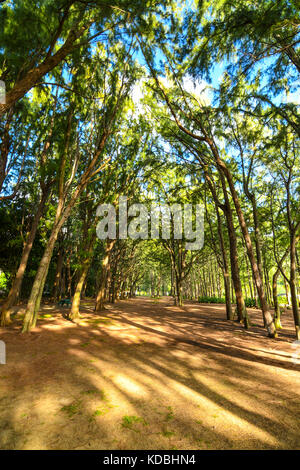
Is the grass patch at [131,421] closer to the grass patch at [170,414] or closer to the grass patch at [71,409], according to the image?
the grass patch at [170,414]

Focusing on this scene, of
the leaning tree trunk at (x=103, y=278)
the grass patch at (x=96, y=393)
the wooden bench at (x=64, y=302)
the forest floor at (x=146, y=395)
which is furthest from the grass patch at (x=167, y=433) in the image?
the wooden bench at (x=64, y=302)

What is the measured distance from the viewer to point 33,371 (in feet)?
16.1

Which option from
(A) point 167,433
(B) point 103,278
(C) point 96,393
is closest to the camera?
(A) point 167,433

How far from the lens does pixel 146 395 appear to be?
3.96 m

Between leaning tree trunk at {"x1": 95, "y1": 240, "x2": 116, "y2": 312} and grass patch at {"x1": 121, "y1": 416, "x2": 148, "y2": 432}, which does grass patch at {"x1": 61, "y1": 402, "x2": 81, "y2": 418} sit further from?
leaning tree trunk at {"x1": 95, "y1": 240, "x2": 116, "y2": 312}

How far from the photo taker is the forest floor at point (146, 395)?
280cm

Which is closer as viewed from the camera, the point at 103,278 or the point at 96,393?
the point at 96,393

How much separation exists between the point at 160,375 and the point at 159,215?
19.5 metres

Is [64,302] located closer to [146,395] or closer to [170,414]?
[146,395]

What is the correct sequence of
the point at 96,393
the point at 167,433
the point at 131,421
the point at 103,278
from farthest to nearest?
the point at 103,278 → the point at 96,393 → the point at 131,421 → the point at 167,433

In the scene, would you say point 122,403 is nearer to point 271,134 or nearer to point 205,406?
point 205,406

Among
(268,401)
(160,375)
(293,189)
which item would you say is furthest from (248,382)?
(293,189)

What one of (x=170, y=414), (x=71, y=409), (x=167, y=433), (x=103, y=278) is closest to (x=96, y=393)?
(x=71, y=409)

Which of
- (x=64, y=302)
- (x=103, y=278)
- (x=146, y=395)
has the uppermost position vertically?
(x=103, y=278)
